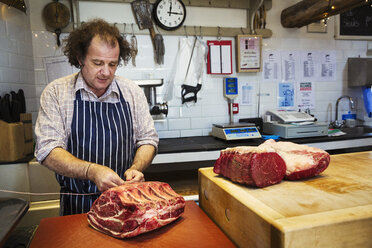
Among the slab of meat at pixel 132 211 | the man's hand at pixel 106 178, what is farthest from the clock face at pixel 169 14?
the slab of meat at pixel 132 211

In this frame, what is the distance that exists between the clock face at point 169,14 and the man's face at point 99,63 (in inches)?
72.5

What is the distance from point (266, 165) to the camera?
3.90 feet

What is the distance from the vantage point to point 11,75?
2762 mm

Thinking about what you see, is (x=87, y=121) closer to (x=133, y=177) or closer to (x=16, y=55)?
(x=133, y=177)

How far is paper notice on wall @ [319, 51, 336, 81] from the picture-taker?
4.10 m

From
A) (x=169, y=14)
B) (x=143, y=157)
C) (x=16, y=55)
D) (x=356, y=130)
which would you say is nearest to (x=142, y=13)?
(x=169, y=14)

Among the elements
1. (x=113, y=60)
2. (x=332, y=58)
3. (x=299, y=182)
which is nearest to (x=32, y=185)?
(x=113, y=60)

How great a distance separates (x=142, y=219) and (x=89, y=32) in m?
1.19

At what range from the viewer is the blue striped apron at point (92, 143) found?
1.74 meters

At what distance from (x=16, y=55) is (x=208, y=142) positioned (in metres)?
2.22

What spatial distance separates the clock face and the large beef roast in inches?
98.1

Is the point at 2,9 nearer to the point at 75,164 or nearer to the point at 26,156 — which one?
the point at 26,156

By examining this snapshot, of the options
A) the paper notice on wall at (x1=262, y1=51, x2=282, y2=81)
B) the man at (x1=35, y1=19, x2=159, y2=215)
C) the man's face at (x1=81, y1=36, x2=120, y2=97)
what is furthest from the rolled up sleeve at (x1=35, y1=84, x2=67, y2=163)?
the paper notice on wall at (x1=262, y1=51, x2=282, y2=81)

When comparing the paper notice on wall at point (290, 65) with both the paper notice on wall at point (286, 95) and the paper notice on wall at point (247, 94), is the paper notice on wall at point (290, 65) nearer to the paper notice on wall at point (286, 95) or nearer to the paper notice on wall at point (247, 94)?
the paper notice on wall at point (286, 95)
